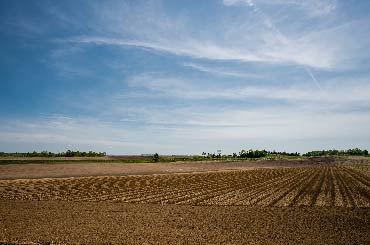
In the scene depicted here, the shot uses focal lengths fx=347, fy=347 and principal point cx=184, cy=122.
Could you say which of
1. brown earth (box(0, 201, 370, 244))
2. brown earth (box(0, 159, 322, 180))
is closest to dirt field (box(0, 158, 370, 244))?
brown earth (box(0, 201, 370, 244))

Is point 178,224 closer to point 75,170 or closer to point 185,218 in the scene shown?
point 185,218

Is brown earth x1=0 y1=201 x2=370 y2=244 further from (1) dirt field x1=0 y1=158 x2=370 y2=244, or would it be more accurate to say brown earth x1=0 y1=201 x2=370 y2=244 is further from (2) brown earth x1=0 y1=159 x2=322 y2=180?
(2) brown earth x1=0 y1=159 x2=322 y2=180

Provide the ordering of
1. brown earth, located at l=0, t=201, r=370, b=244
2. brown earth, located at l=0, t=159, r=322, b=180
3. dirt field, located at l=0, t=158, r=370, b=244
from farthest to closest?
brown earth, located at l=0, t=159, r=322, b=180, dirt field, located at l=0, t=158, r=370, b=244, brown earth, located at l=0, t=201, r=370, b=244

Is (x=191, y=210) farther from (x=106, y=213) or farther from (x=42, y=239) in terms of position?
(x=42, y=239)

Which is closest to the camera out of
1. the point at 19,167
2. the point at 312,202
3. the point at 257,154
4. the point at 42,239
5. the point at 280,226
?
the point at 42,239

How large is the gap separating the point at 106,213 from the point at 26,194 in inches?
465

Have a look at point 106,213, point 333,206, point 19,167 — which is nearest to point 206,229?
point 106,213

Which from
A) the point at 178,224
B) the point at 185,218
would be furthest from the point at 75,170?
the point at 178,224

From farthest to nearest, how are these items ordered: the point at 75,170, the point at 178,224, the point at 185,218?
the point at 75,170
the point at 185,218
the point at 178,224

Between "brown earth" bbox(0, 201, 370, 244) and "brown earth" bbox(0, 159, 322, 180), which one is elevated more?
"brown earth" bbox(0, 159, 322, 180)

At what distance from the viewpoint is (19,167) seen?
56.9m

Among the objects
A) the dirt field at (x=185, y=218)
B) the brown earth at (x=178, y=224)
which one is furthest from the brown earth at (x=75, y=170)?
the brown earth at (x=178, y=224)

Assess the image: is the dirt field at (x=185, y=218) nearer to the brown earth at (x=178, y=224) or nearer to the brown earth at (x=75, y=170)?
the brown earth at (x=178, y=224)

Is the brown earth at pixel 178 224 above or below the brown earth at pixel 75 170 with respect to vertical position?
below
